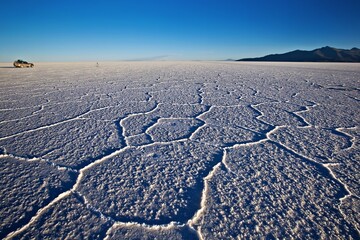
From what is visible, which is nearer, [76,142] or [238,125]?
[76,142]

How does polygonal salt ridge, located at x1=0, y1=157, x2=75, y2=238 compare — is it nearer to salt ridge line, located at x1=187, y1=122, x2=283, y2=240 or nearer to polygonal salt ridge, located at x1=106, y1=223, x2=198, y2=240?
polygonal salt ridge, located at x1=106, y1=223, x2=198, y2=240

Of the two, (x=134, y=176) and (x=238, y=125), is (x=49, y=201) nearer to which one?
(x=134, y=176)

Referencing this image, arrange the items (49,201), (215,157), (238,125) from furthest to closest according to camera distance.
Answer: (238,125) → (215,157) → (49,201)

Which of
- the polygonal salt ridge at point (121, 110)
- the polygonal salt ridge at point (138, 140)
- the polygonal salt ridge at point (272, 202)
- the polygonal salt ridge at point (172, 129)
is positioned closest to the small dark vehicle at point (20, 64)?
the polygonal salt ridge at point (121, 110)

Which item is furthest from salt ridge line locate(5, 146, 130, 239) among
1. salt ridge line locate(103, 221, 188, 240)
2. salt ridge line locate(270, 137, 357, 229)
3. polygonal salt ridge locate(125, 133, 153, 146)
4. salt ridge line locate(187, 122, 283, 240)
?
salt ridge line locate(270, 137, 357, 229)

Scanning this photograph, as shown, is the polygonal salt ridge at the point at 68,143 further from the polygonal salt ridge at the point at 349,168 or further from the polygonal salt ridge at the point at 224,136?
the polygonal salt ridge at the point at 349,168

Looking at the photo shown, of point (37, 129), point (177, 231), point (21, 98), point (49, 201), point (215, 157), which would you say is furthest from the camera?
point (21, 98)

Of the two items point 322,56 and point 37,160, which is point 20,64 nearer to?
point 37,160

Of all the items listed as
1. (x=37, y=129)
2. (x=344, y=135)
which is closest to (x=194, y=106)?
(x=344, y=135)
